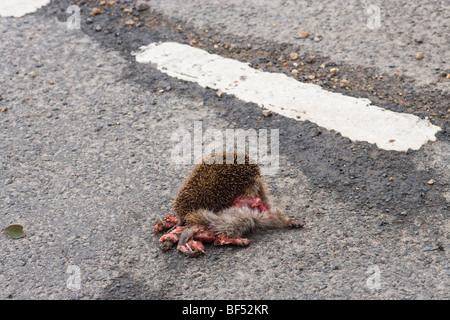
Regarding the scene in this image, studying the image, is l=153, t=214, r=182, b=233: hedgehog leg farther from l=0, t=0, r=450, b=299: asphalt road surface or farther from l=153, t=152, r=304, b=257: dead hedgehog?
l=0, t=0, r=450, b=299: asphalt road surface

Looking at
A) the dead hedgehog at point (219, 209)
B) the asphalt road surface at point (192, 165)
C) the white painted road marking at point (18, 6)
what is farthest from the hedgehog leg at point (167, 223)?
the white painted road marking at point (18, 6)

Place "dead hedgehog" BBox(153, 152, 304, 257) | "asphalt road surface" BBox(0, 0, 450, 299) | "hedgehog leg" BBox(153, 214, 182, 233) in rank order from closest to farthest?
1. "asphalt road surface" BBox(0, 0, 450, 299)
2. "dead hedgehog" BBox(153, 152, 304, 257)
3. "hedgehog leg" BBox(153, 214, 182, 233)

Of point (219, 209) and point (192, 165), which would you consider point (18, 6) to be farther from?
point (219, 209)

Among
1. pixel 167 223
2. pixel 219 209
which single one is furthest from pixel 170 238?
pixel 219 209

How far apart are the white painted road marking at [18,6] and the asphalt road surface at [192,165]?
132 mm

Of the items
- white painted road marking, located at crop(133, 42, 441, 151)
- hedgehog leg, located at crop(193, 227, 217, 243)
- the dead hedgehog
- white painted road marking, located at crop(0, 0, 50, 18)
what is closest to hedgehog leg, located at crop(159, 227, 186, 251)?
the dead hedgehog

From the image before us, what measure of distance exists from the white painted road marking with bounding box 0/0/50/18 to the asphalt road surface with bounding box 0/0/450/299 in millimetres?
132

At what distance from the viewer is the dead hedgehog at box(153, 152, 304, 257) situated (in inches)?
141

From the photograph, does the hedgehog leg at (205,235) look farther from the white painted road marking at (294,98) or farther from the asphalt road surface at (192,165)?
the white painted road marking at (294,98)

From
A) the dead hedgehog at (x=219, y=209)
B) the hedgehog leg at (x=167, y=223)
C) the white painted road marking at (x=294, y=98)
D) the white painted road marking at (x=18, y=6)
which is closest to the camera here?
the dead hedgehog at (x=219, y=209)

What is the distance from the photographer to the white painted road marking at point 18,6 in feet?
20.9

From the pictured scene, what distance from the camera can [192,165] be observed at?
4387mm

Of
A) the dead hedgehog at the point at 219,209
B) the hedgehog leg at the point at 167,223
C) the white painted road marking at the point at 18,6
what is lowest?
the hedgehog leg at the point at 167,223
